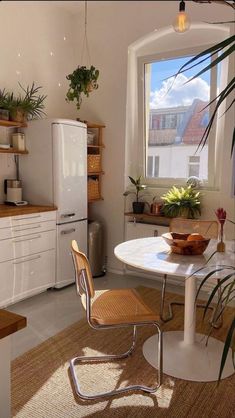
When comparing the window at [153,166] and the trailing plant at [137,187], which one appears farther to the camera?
the window at [153,166]

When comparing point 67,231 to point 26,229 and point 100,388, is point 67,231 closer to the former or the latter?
point 26,229

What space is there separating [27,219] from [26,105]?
1.19 meters

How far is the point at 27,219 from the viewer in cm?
300

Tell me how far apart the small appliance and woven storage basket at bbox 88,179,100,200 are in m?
0.82

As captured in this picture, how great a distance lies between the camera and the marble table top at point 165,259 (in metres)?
1.72

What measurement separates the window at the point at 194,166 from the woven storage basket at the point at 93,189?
113cm

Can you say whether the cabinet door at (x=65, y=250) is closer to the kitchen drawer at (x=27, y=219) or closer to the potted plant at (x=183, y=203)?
the kitchen drawer at (x=27, y=219)

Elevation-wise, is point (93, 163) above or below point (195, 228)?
above

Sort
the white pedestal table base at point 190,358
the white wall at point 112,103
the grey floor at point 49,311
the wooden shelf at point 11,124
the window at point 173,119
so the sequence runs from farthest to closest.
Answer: the white wall at point 112,103, the window at point 173,119, the wooden shelf at point 11,124, the grey floor at point 49,311, the white pedestal table base at point 190,358

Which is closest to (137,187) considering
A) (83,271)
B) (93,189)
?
(93,189)

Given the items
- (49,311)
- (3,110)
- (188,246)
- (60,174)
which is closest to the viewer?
(188,246)

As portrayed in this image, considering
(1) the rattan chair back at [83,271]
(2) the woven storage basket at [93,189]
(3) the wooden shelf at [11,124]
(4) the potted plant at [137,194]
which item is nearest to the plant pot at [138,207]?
(4) the potted plant at [137,194]

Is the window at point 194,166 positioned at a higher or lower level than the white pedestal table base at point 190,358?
higher

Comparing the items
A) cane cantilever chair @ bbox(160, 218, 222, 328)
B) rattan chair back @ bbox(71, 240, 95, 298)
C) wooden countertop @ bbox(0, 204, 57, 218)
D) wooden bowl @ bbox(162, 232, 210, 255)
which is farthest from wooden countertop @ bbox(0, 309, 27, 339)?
wooden countertop @ bbox(0, 204, 57, 218)
